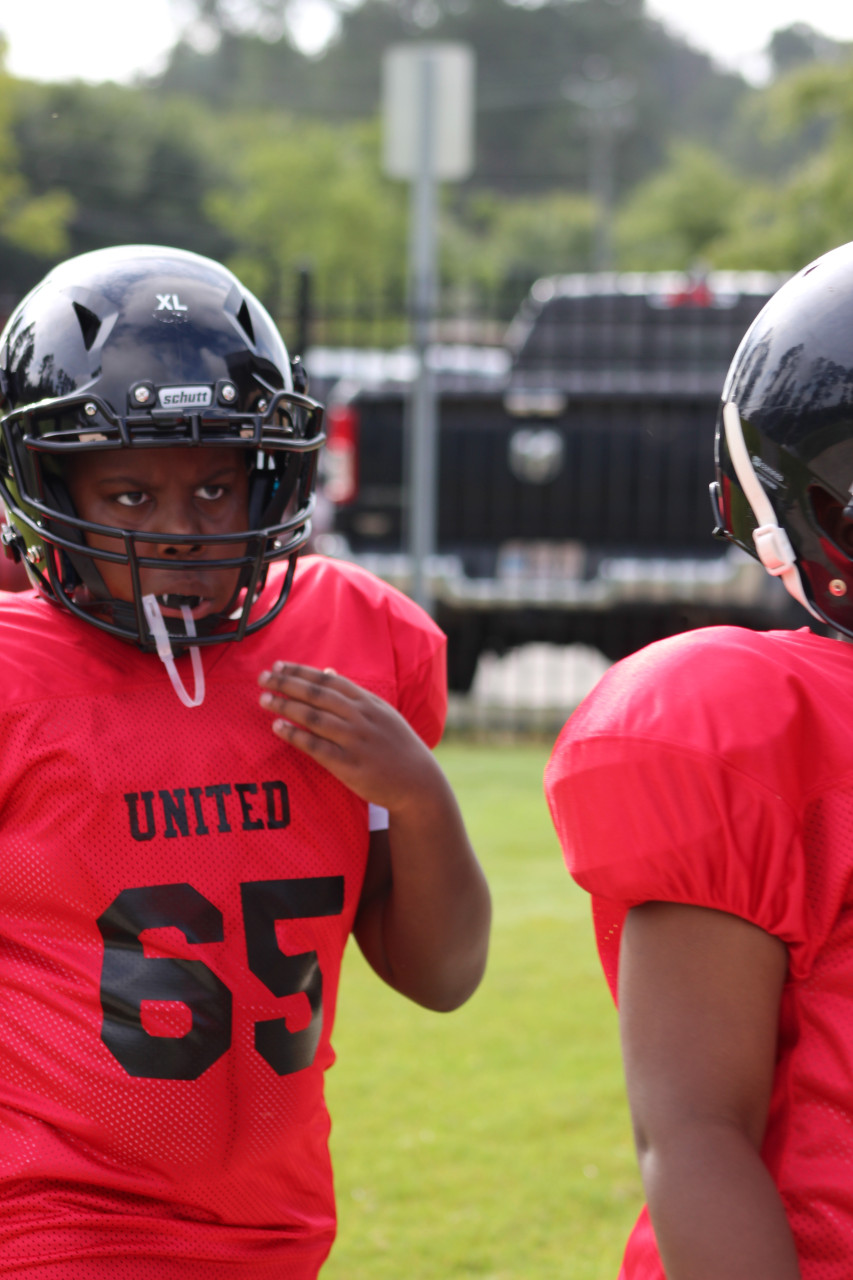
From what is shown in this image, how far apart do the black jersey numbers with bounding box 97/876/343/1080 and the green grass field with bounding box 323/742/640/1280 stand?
136cm

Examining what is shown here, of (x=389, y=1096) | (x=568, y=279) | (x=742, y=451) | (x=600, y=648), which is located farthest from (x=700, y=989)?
(x=568, y=279)

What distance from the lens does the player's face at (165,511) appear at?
1.88m

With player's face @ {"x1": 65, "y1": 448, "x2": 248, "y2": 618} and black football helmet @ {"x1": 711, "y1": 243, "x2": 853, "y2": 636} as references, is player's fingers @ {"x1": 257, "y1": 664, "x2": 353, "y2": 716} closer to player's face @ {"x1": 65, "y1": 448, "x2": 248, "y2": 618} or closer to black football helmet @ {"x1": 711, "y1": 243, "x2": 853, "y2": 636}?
player's face @ {"x1": 65, "y1": 448, "x2": 248, "y2": 618}

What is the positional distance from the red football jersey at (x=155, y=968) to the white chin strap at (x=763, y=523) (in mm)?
690

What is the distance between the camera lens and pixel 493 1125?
3.59 metres

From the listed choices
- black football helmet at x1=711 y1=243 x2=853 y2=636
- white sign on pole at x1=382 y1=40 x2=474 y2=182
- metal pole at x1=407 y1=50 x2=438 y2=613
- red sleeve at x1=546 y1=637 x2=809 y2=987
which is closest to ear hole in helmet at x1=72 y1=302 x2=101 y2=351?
black football helmet at x1=711 y1=243 x2=853 y2=636

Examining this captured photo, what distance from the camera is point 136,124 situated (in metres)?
51.3

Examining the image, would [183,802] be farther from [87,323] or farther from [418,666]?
[87,323]

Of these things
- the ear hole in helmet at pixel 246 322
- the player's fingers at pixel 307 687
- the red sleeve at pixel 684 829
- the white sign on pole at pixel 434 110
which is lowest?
the player's fingers at pixel 307 687

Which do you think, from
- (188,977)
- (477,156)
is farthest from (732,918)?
(477,156)

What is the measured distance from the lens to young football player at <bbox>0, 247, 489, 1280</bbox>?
5.72ft

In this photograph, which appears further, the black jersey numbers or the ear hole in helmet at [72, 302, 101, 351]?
the ear hole in helmet at [72, 302, 101, 351]

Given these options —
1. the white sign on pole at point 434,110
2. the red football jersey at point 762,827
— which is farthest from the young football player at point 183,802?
the white sign on pole at point 434,110

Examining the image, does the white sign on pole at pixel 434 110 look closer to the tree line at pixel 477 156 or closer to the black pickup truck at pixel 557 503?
the tree line at pixel 477 156
